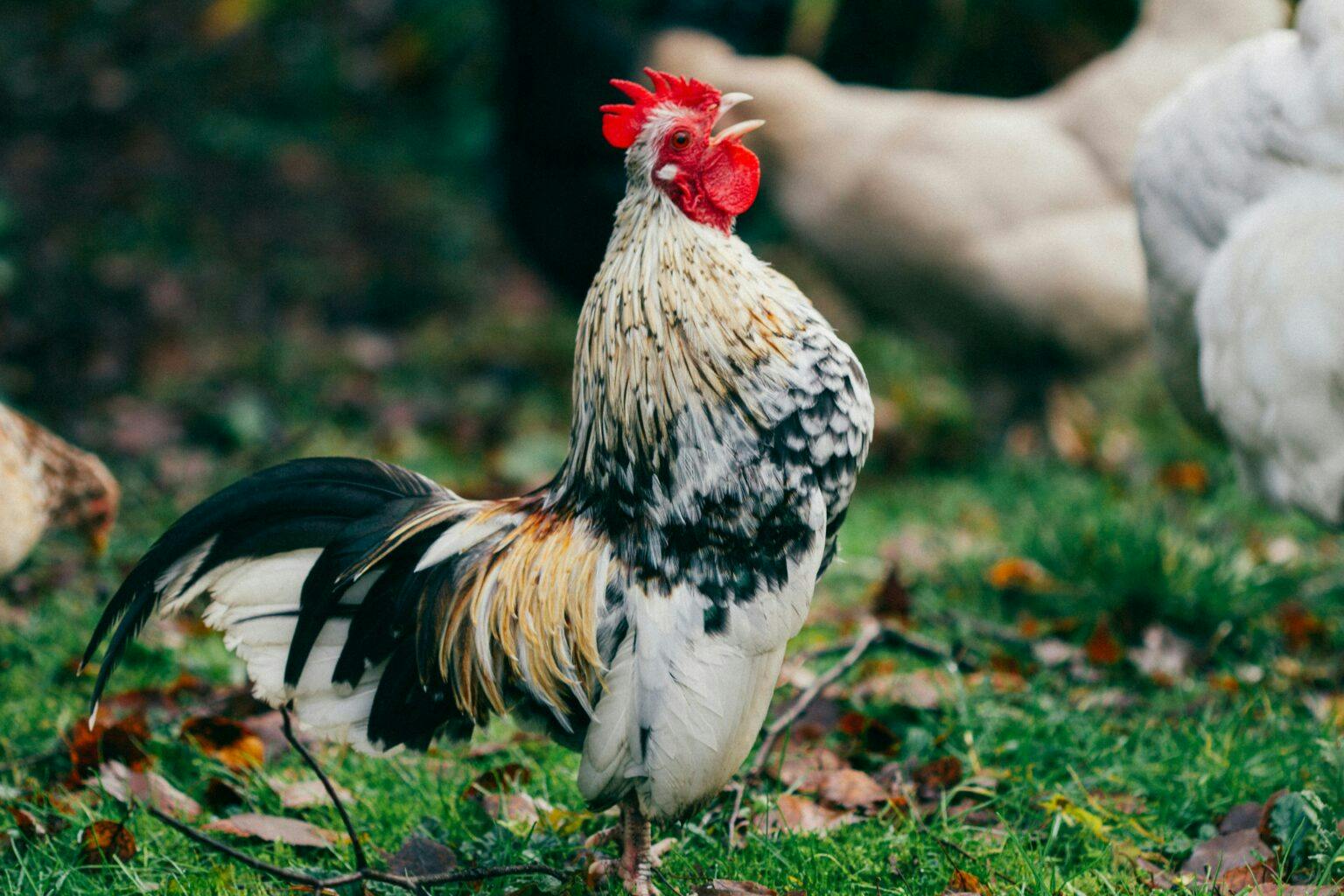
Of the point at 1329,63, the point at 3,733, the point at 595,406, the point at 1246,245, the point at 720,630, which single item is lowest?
the point at 3,733

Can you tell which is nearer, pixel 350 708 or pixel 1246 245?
pixel 350 708

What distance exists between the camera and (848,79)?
668 cm

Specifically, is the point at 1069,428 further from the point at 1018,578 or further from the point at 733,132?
the point at 733,132

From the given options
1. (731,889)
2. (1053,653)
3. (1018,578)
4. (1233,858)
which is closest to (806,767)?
(731,889)

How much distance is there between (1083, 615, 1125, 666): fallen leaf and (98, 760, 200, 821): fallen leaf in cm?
226

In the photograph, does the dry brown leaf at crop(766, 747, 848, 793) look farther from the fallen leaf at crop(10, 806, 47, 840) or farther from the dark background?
the dark background

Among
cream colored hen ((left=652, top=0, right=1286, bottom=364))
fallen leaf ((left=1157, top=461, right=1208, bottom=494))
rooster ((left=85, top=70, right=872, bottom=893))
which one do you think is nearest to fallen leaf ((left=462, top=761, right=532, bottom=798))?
rooster ((left=85, top=70, right=872, bottom=893))

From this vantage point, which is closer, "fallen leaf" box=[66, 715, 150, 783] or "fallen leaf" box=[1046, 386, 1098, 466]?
"fallen leaf" box=[66, 715, 150, 783]

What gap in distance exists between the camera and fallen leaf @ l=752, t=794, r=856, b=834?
230 centimetres

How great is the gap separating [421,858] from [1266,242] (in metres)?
2.38

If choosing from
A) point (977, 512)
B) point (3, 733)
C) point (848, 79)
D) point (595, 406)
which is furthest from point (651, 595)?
point (848, 79)

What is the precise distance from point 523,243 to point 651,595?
4.80m

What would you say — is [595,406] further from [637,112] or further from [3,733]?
[3,733]

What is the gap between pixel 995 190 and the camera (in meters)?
4.56
